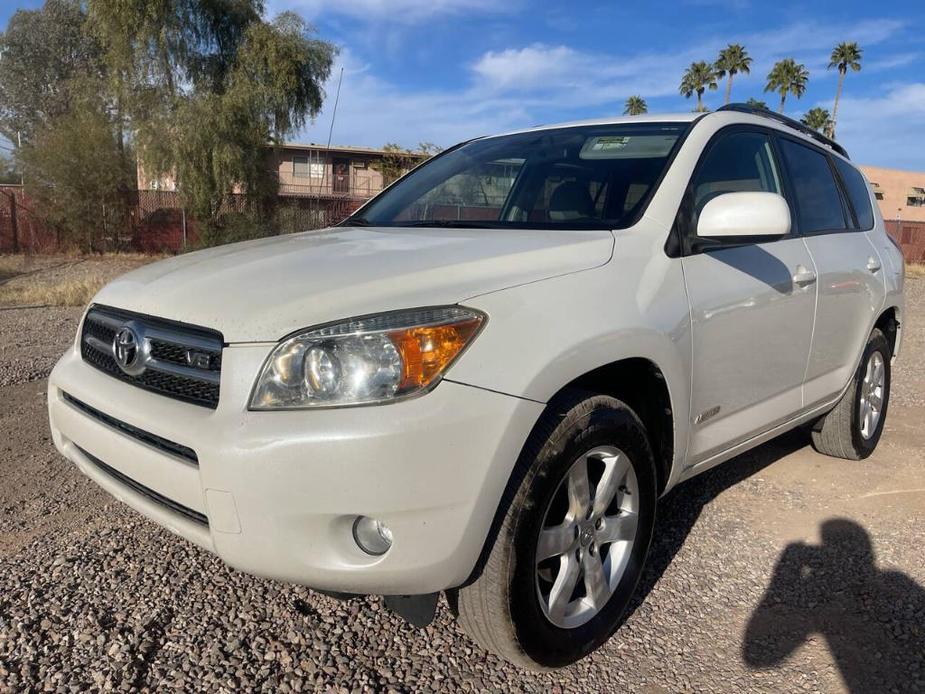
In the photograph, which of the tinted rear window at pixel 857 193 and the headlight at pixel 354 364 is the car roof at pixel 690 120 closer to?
the tinted rear window at pixel 857 193

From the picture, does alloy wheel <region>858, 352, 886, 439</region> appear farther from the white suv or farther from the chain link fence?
the chain link fence

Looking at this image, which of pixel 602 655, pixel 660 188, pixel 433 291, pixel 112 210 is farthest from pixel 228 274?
pixel 112 210

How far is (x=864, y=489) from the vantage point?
3.81 m

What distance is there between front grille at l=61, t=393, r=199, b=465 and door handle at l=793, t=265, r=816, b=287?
8.27 ft

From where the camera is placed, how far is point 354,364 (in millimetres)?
1782

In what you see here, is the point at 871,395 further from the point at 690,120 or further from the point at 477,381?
the point at 477,381

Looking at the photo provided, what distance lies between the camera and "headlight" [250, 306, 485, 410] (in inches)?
69.9

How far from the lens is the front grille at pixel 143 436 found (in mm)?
1888

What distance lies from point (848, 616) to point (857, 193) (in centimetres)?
267

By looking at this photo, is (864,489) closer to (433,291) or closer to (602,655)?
(602,655)

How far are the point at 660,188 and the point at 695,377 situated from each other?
700 mm

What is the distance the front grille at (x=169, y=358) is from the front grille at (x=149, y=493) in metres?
0.29

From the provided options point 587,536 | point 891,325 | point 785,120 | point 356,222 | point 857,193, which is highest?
point 785,120

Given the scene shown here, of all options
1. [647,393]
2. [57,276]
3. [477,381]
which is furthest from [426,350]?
[57,276]
